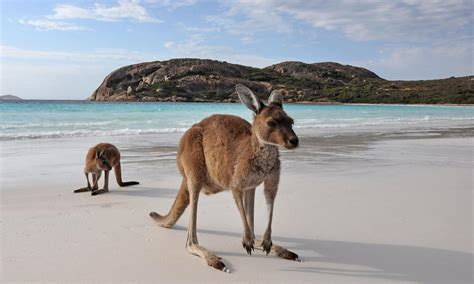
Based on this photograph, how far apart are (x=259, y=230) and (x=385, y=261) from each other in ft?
3.83

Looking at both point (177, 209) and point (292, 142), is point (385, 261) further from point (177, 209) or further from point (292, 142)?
point (177, 209)

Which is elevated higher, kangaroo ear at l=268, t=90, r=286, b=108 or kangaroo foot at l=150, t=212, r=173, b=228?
kangaroo ear at l=268, t=90, r=286, b=108

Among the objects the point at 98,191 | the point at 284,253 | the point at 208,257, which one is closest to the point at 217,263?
the point at 208,257

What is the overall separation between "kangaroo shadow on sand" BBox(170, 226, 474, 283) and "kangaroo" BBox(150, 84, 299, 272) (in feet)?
0.81

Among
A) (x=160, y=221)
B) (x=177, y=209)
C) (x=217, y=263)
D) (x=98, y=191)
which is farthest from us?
(x=98, y=191)

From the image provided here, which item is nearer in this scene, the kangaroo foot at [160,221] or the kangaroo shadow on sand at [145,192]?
the kangaroo foot at [160,221]

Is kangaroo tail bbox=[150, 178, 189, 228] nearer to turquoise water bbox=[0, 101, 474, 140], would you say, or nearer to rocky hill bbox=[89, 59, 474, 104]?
turquoise water bbox=[0, 101, 474, 140]

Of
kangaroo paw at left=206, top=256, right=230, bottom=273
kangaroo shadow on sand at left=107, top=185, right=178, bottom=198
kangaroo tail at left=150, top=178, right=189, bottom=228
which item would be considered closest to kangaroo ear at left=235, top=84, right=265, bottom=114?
kangaroo tail at left=150, top=178, right=189, bottom=228

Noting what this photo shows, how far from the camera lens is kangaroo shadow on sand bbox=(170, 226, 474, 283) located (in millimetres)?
3223

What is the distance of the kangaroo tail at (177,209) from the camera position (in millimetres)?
3830

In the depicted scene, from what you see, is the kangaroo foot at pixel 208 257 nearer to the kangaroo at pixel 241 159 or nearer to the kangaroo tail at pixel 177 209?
the kangaroo at pixel 241 159

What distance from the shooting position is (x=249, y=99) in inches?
125

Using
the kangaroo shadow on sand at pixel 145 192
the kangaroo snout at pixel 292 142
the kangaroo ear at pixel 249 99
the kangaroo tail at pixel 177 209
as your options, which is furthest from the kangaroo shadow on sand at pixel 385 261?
the kangaroo shadow on sand at pixel 145 192

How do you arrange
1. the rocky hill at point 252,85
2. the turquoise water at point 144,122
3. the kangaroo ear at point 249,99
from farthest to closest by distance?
1. the rocky hill at point 252,85
2. the turquoise water at point 144,122
3. the kangaroo ear at point 249,99
